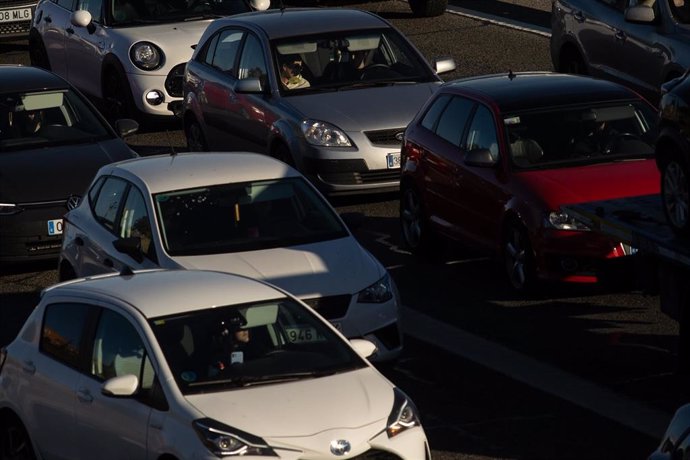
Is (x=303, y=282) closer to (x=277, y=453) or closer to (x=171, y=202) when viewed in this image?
(x=171, y=202)

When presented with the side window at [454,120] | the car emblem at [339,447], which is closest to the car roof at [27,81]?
the side window at [454,120]

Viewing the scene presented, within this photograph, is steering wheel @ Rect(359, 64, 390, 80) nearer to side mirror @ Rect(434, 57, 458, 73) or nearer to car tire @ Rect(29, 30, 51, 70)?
side mirror @ Rect(434, 57, 458, 73)

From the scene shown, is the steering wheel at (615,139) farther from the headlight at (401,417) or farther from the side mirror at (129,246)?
the headlight at (401,417)

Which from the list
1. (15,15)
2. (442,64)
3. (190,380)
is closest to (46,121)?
(442,64)

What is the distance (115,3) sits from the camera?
2391 cm

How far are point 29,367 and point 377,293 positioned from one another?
118 inches

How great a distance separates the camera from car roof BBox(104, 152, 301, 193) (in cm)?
1370

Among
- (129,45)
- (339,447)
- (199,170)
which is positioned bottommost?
Result: (129,45)

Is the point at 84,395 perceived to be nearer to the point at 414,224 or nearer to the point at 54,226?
the point at 54,226

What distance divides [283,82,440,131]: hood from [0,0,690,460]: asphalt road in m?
0.95

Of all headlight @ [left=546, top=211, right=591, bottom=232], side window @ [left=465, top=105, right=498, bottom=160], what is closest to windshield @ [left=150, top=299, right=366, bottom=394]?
headlight @ [left=546, top=211, right=591, bottom=232]

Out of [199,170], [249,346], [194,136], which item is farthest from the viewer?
[194,136]

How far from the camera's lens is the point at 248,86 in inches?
755

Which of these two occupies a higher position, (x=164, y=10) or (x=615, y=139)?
(x=615, y=139)
